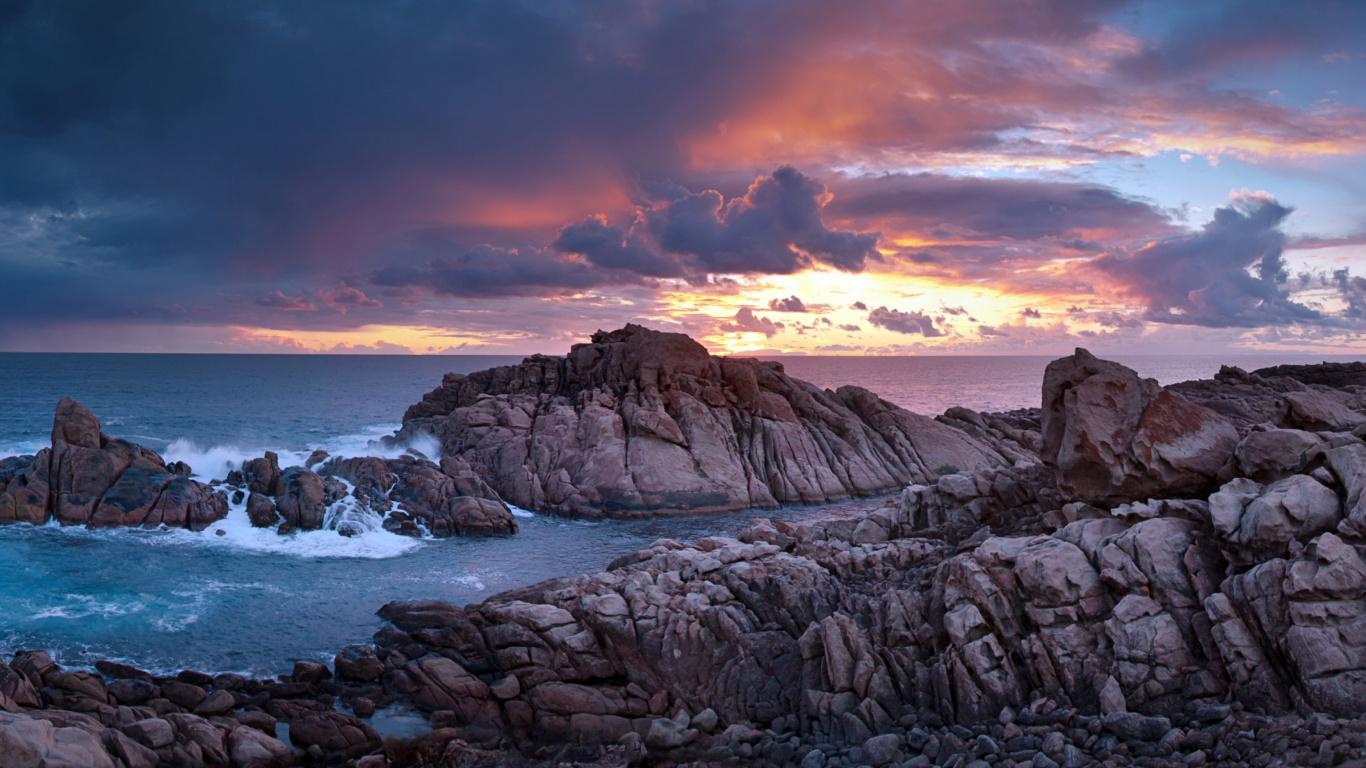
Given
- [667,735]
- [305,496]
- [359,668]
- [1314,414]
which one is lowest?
[359,668]

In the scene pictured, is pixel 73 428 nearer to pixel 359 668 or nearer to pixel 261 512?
pixel 261 512

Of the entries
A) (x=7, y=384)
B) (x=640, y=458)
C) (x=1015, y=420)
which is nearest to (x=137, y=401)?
(x=7, y=384)

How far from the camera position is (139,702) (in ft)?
75.3

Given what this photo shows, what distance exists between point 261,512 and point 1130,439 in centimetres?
4557

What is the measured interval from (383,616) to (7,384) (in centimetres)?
19211

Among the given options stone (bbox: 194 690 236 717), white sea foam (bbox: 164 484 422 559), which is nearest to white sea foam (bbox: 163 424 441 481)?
white sea foam (bbox: 164 484 422 559)

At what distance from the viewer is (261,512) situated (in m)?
44.6

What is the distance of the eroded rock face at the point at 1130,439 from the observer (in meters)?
22.2

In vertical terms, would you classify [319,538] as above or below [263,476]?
below

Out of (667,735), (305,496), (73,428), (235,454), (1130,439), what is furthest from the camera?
(235,454)

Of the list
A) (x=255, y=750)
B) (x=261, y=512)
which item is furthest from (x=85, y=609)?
(x=255, y=750)

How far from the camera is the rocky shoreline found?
15.4 metres

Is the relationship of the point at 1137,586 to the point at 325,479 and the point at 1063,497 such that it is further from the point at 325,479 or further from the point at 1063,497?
the point at 325,479

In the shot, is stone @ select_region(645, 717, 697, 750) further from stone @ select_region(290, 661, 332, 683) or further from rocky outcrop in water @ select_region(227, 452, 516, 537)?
rocky outcrop in water @ select_region(227, 452, 516, 537)
